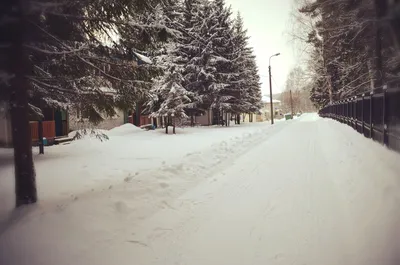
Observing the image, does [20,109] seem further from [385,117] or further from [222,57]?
[222,57]

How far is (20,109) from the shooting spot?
3.81 metres

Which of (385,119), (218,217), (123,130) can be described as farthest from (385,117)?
(123,130)

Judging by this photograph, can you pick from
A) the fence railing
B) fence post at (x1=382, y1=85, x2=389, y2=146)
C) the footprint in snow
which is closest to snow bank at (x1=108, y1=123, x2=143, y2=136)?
the footprint in snow

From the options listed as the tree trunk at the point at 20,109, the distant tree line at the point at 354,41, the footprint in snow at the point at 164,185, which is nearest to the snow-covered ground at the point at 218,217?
the footprint in snow at the point at 164,185

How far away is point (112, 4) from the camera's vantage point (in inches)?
164

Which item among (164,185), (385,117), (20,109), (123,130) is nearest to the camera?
(20,109)

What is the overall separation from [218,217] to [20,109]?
128 inches

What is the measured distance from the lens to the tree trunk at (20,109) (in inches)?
141

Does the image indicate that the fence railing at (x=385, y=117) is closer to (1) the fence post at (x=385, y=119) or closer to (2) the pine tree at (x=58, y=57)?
(1) the fence post at (x=385, y=119)

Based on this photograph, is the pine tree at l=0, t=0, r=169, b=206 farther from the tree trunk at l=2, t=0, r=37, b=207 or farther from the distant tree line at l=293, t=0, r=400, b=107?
the distant tree line at l=293, t=0, r=400, b=107

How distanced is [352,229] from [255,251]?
4.03ft

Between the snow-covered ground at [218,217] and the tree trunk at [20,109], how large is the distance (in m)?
0.36

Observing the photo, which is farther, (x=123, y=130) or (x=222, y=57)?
(x=222, y=57)

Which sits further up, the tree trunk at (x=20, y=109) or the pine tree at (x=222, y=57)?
the pine tree at (x=222, y=57)
